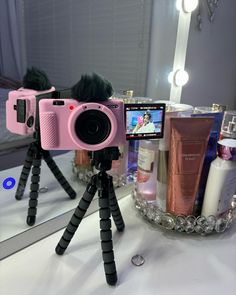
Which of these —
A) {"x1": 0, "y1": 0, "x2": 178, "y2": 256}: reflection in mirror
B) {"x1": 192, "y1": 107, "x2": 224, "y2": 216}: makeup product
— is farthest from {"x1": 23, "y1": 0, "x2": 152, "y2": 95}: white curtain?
{"x1": 192, "y1": 107, "x2": 224, "y2": 216}: makeup product

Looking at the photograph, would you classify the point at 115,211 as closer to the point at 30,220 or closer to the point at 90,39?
the point at 30,220

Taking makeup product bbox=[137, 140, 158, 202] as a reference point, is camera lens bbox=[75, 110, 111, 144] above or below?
above

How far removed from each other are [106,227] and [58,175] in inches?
7.1

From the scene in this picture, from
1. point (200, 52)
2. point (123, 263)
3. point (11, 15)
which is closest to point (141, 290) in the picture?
point (123, 263)

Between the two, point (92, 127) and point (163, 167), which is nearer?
point (92, 127)

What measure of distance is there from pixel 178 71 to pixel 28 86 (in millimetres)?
513

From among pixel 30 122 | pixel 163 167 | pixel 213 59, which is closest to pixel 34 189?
pixel 30 122

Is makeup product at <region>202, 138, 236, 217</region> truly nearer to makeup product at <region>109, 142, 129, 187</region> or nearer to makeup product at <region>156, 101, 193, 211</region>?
makeup product at <region>156, 101, 193, 211</region>

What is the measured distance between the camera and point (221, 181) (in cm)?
43

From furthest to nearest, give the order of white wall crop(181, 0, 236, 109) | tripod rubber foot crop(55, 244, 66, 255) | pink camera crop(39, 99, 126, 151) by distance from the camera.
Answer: white wall crop(181, 0, 236, 109), tripod rubber foot crop(55, 244, 66, 255), pink camera crop(39, 99, 126, 151)

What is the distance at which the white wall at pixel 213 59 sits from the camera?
84 centimetres

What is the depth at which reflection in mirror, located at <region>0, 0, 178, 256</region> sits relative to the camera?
41 cm

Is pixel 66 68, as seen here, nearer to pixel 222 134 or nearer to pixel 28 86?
pixel 28 86

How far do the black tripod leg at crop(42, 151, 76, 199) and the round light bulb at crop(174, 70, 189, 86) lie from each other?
475 mm
